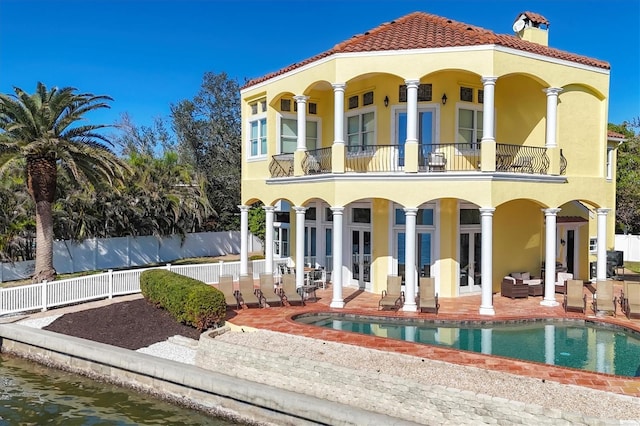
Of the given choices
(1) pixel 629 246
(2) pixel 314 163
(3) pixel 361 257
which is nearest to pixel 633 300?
(3) pixel 361 257

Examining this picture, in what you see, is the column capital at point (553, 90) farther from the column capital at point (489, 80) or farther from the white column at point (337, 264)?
the white column at point (337, 264)

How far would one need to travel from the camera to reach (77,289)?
18109 mm

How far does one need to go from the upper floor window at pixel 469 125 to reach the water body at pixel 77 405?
12.8 meters

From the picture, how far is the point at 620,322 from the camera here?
47.2ft

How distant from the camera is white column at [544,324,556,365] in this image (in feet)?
38.0

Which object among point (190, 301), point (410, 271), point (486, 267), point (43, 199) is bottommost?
point (190, 301)

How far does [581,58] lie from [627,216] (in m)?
24.6

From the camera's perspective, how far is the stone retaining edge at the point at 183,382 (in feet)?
31.4

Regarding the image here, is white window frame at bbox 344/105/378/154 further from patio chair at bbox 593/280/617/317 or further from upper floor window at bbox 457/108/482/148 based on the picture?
patio chair at bbox 593/280/617/317

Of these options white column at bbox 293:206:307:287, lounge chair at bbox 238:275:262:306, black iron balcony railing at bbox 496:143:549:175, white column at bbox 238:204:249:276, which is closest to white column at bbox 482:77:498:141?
black iron balcony railing at bbox 496:143:549:175

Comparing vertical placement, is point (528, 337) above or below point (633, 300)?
below

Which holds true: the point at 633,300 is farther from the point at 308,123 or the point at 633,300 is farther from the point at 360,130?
the point at 308,123

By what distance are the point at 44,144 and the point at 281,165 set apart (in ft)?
29.3

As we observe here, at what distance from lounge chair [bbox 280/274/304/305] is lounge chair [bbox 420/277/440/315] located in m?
3.90
